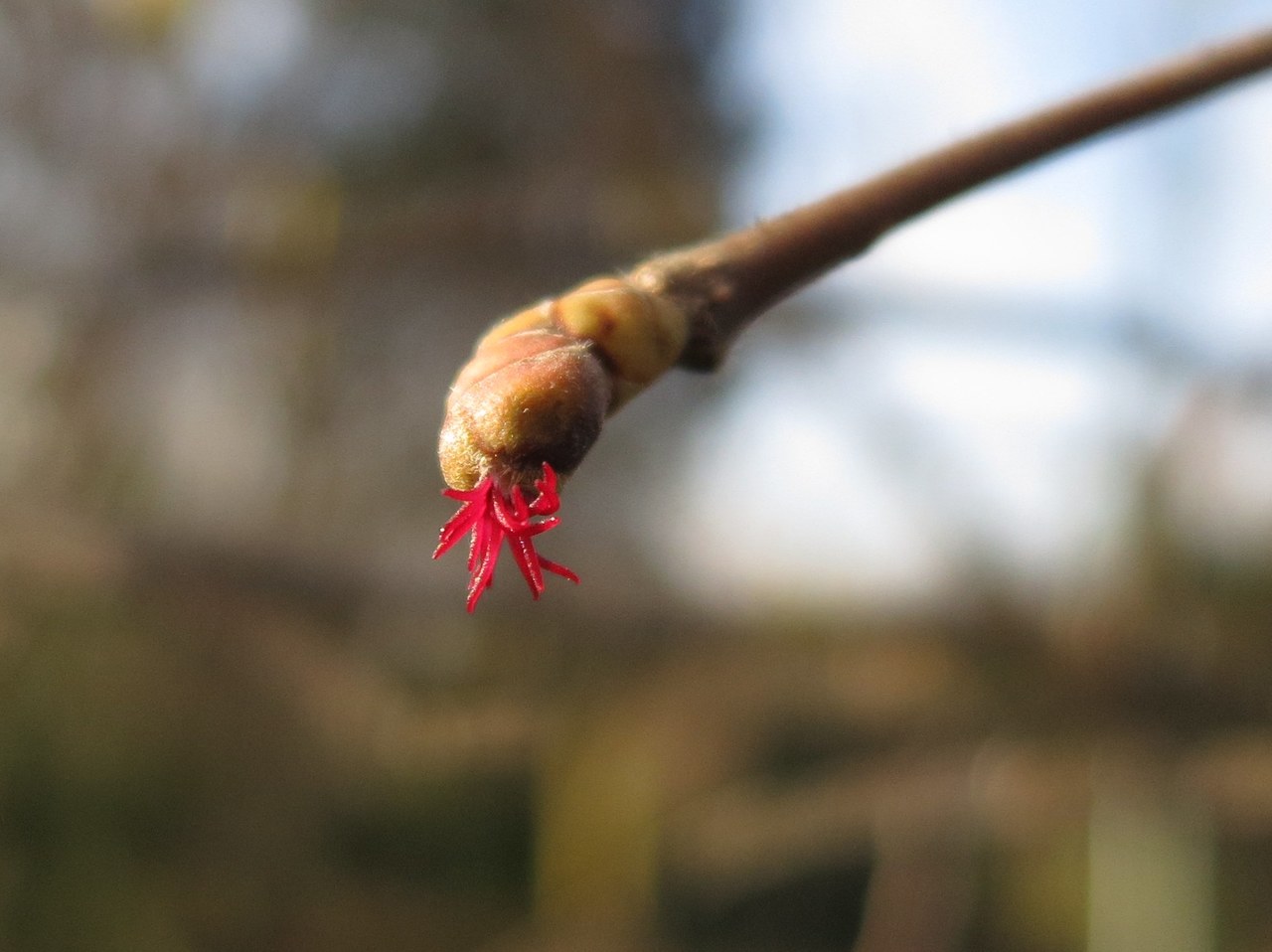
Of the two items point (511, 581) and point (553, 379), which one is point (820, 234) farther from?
point (511, 581)

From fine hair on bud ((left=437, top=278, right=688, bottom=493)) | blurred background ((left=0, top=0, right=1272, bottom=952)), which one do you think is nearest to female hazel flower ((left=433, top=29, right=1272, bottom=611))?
fine hair on bud ((left=437, top=278, right=688, bottom=493))

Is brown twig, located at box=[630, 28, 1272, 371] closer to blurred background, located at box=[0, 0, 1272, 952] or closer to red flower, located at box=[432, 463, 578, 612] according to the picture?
red flower, located at box=[432, 463, 578, 612]

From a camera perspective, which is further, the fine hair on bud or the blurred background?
the blurred background

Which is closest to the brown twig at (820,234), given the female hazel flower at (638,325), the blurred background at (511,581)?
the female hazel flower at (638,325)

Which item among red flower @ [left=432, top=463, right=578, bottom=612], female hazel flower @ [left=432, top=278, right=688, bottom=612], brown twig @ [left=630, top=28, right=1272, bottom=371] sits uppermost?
brown twig @ [left=630, top=28, right=1272, bottom=371]

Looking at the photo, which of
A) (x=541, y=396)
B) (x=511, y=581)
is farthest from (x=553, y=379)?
(x=511, y=581)

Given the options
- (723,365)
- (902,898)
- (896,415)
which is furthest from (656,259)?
(902,898)

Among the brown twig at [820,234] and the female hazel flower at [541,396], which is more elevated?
the brown twig at [820,234]

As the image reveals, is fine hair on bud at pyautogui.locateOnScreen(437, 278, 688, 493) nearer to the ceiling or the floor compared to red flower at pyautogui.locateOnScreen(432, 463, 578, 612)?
nearer to the ceiling

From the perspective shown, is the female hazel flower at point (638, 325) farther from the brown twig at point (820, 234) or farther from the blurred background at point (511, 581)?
the blurred background at point (511, 581)
